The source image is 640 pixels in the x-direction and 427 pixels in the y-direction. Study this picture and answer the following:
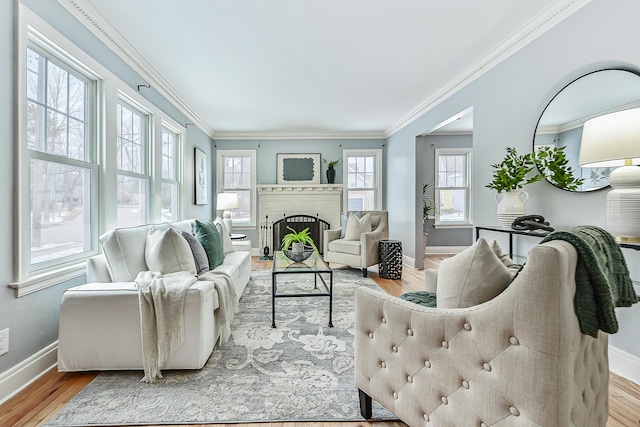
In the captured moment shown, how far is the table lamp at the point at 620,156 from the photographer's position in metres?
1.49

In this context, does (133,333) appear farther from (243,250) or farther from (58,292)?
(243,250)

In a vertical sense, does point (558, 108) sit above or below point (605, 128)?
above

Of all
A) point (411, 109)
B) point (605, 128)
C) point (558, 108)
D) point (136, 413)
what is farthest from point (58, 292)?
point (411, 109)

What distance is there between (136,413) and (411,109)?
15.5ft

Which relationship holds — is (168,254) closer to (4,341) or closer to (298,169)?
(4,341)

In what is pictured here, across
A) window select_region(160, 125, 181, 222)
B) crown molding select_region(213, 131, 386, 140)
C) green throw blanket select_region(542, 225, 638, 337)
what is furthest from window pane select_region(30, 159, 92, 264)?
crown molding select_region(213, 131, 386, 140)

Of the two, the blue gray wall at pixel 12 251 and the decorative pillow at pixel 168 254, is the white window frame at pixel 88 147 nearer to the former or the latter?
the blue gray wall at pixel 12 251

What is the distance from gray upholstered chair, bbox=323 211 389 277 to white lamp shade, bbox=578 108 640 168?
114 inches

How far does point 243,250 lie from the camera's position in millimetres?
4074

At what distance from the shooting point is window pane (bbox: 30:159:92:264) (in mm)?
1937

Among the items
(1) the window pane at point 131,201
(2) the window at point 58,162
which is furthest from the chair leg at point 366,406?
(1) the window pane at point 131,201

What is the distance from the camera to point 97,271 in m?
2.09

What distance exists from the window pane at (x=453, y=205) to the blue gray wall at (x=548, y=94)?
247 centimetres

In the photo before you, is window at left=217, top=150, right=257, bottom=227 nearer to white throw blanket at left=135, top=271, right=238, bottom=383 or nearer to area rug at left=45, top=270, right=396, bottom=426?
area rug at left=45, top=270, right=396, bottom=426
